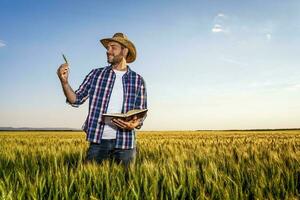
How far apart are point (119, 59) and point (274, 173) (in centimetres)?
202

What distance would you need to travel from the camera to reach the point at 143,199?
10.2ft

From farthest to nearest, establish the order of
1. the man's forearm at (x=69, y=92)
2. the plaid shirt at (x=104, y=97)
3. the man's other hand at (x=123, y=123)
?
the plaid shirt at (x=104, y=97), the man's forearm at (x=69, y=92), the man's other hand at (x=123, y=123)

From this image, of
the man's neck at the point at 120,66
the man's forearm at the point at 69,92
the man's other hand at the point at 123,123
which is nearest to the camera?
the man's other hand at the point at 123,123

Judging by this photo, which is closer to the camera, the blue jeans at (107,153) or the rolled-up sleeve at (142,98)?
the blue jeans at (107,153)

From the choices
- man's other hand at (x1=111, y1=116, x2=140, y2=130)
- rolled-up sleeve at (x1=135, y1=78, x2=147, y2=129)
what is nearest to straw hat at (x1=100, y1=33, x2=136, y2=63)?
rolled-up sleeve at (x1=135, y1=78, x2=147, y2=129)

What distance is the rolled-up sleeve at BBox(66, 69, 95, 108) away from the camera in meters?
4.54

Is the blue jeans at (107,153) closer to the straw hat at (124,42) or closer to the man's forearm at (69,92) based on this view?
the man's forearm at (69,92)

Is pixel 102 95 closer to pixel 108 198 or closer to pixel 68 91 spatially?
pixel 68 91

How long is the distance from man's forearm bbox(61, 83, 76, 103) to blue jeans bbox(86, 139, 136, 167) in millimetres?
528

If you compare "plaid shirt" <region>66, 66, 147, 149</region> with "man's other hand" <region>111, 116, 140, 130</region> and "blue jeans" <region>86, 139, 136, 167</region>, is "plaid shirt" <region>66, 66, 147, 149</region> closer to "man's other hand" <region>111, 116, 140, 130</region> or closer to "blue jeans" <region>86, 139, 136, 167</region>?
"blue jeans" <region>86, 139, 136, 167</region>

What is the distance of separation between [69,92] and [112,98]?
1.57 ft

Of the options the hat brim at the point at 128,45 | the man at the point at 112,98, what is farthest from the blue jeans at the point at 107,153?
the hat brim at the point at 128,45

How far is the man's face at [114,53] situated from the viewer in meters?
4.57

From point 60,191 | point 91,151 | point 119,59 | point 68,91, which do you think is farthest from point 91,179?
point 119,59
